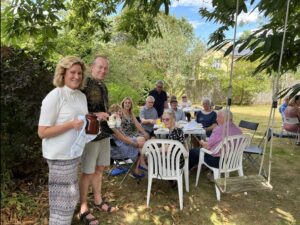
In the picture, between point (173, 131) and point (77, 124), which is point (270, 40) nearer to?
point (77, 124)

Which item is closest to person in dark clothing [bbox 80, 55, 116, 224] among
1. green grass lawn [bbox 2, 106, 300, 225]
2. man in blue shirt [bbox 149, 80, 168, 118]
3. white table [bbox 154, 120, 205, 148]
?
green grass lawn [bbox 2, 106, 300, 225]

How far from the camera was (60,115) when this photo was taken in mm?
2465

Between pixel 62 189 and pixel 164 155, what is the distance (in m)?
1.49

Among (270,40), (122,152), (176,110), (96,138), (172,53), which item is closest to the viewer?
(270,40)

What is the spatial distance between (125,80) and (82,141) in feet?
34.6

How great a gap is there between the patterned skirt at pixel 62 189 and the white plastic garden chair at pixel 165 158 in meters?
1.26

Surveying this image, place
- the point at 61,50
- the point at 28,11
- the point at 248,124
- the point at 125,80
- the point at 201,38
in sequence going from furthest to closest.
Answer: the point at 201,38 < the point at 125,80 < the point at 61,50 < the point at 248,124 < the point at 28,11

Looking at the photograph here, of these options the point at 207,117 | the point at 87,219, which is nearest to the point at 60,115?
the point at 87,219

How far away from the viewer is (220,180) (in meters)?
3.30

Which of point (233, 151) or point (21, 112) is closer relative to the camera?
point (21, 112)

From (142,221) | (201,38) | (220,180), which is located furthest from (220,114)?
(201,38)

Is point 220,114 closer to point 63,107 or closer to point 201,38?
point 63,107

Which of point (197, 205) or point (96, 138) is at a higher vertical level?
point (96, 138)

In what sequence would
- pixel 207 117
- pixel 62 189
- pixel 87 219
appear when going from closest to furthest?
pixel 62 189
pixel 87 219
pixel 207 117
